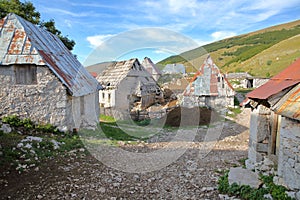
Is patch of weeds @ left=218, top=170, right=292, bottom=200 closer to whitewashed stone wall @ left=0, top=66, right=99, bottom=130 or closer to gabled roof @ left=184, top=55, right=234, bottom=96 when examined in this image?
whitewashed stone wall @ left=0, top=66, right=99, bottom=130

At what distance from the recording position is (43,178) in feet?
16.2

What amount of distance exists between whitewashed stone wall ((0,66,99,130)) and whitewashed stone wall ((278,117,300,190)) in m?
7.40

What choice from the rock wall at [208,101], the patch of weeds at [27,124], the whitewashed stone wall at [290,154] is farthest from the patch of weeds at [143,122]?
the whitewashed stone wall at [290,154]

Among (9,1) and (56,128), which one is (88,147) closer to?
(56,128)

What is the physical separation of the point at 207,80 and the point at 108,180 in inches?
516

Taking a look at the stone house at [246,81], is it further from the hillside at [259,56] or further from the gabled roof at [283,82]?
the gabled roof at [283,82]

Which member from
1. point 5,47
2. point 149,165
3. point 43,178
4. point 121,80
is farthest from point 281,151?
point 121,80

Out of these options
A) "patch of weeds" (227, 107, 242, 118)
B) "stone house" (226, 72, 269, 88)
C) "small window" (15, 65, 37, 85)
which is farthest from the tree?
"stone house" (226, 72, 269, 88)

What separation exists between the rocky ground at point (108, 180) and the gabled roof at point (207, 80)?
936 centimetres

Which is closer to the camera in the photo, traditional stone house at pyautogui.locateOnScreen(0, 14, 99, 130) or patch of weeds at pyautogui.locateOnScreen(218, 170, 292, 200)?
patch of weeds at pyautogui.locateOnScreen(218, 170, 292, 200)

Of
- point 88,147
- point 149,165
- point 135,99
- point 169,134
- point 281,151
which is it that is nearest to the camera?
point 281,151

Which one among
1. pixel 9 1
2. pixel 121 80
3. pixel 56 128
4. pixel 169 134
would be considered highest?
pixel 9 1

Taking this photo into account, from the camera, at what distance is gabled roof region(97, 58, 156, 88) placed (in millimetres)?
17922

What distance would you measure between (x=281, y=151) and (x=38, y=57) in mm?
8362
